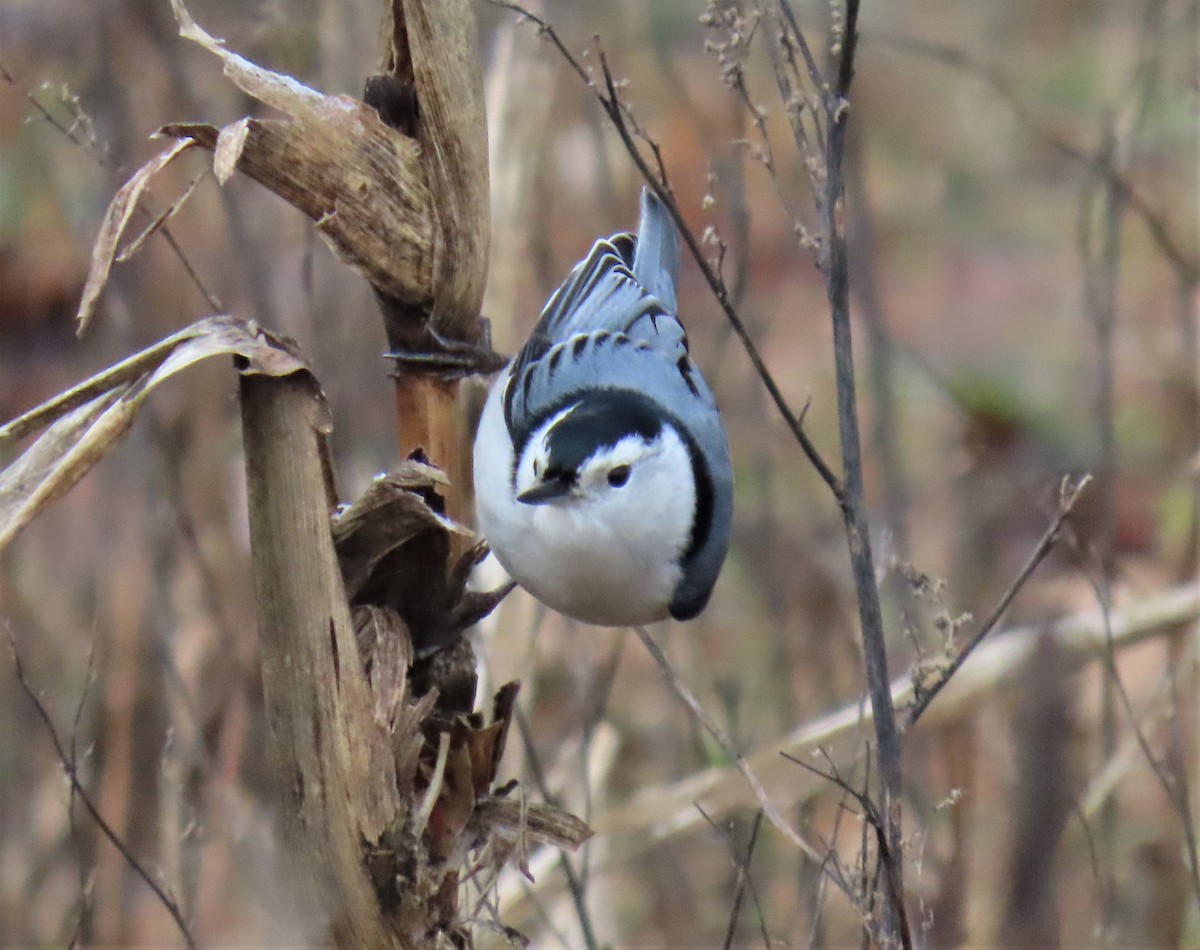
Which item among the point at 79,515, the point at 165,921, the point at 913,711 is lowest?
the point at 165,921

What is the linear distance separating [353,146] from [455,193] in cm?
14

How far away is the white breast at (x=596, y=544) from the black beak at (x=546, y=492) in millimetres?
50

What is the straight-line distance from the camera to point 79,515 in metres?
3.90

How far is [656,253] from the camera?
9.25 feet

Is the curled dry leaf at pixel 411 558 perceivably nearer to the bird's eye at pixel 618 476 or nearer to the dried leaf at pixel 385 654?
the dried leaf at pixel 385 654

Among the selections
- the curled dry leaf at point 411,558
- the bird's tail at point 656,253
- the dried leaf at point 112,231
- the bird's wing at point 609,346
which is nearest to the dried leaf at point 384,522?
the curled dry leaf at point 411,558

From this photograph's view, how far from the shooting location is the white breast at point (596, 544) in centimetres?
214

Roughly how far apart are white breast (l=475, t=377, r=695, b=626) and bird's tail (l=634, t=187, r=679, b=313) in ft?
2.07

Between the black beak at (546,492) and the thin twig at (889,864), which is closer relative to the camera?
the thin twig at (889,864)

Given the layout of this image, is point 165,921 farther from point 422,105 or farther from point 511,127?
point 422,105

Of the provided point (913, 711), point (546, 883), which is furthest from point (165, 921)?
point (913, 711)

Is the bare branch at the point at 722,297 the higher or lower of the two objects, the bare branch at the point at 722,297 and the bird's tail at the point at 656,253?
the lower

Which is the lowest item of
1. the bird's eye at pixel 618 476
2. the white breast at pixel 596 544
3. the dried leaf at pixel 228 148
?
the white breast at pixel 596 544

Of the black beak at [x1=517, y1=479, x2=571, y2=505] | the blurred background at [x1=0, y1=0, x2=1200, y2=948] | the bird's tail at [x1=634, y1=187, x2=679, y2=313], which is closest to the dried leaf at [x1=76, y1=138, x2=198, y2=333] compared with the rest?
the blurred background at [x1=0, y1=0, x2=1200, y2=948]
